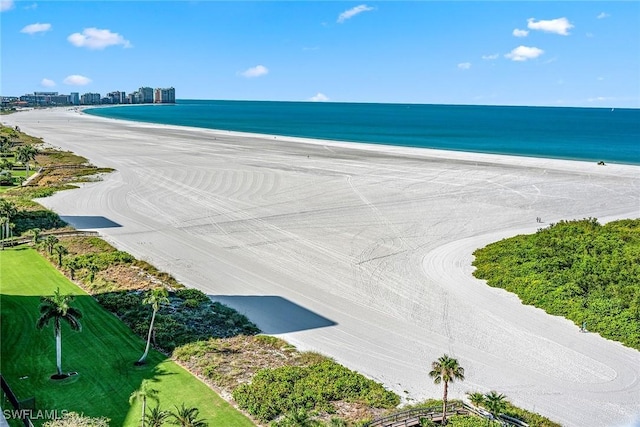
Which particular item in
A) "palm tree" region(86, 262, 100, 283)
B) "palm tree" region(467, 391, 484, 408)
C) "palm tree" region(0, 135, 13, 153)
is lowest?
"palm tree" region(467, 391, 484, 408)

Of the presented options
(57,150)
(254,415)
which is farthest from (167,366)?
(57,150)

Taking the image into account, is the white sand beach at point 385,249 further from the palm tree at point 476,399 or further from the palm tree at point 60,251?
the palm tree at point 60,251

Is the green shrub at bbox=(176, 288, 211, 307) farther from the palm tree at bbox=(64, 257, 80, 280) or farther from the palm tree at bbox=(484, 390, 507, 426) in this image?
the palm tree at bbox=(484, 390, 507, 426)

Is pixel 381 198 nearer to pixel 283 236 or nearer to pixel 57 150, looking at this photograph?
pixel 283 236

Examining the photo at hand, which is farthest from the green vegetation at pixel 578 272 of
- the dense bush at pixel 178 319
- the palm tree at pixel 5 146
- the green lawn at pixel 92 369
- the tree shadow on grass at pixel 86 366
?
the palm tree at pixel 5 146

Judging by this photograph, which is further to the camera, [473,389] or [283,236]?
[283,236]

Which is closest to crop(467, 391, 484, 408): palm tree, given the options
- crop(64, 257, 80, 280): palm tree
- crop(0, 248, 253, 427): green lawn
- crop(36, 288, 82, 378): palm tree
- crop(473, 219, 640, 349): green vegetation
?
crop(0, 248, 253, 427): green lawn
